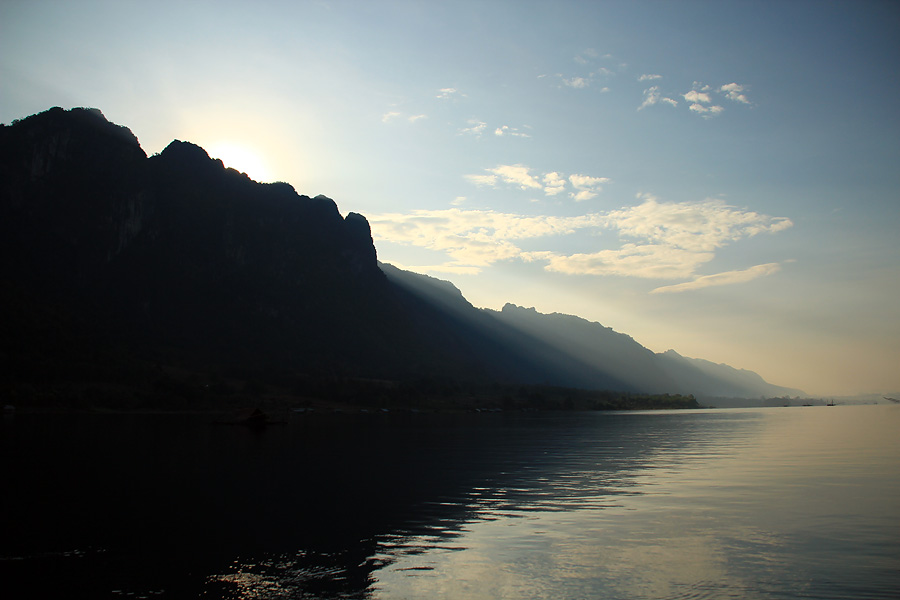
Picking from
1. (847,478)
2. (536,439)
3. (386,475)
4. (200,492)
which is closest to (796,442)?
(536,439)

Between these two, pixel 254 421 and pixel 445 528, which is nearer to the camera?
pixel 445 528

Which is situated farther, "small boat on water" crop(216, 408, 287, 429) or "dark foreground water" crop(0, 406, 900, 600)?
"small boat on water" crop(216, 408, 287, 429)

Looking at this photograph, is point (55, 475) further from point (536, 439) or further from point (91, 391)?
point (91, 391)

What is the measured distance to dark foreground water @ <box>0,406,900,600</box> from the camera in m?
20.1

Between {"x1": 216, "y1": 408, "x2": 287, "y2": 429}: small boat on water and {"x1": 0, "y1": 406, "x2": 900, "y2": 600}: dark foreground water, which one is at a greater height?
{"x1": 0, "y1": 406, "x2": 900, "y2": 600}: dark foreground water

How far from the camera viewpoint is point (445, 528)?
28.5 meters

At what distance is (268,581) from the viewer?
2019cm

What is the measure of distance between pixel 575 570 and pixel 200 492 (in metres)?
26.7

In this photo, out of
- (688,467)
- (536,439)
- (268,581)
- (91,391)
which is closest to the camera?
(268,581)

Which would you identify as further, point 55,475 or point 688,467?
point 688,467

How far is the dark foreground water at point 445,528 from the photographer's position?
20141 millimetres

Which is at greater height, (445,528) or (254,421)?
(445,528)

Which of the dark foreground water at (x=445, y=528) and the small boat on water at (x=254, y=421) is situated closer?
the dark foreground water at (x=445, y=528)

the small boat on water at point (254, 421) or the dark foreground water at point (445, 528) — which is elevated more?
the dark foreground water at point (445, 528)
